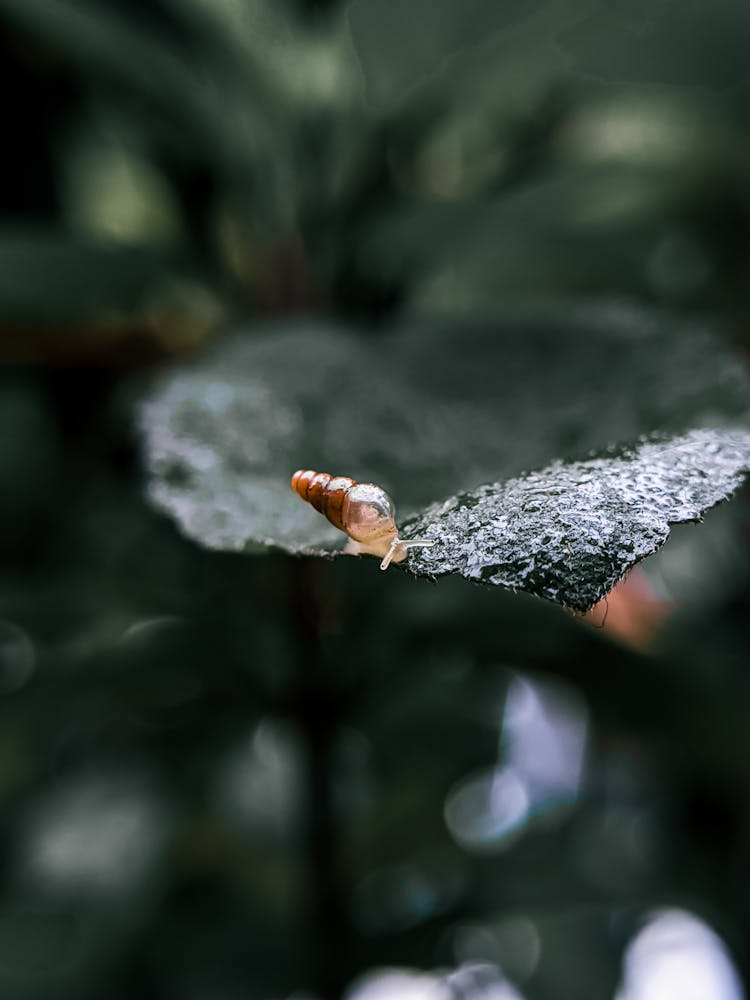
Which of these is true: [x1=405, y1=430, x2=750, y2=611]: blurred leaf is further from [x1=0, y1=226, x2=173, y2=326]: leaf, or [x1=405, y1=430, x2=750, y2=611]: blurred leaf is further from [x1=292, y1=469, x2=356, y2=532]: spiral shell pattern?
[x1=0, y1=226, x2=173, y2=326]: leaf

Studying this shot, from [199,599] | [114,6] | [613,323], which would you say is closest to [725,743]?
[613,323]

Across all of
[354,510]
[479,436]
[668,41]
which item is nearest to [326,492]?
[354,510]

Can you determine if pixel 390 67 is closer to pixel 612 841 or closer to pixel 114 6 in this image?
pixel 114 6

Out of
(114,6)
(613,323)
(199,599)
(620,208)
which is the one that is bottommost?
(199,599)

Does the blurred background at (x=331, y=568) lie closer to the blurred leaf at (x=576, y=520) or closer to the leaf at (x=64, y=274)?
the leaf at (x=64, y=274)

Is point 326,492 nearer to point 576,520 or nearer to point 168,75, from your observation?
point 576,520

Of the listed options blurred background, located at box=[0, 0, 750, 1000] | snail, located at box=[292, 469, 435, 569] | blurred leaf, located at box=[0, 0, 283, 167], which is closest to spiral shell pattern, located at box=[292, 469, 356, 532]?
snail, located at box=[292, 469, 435, 569]

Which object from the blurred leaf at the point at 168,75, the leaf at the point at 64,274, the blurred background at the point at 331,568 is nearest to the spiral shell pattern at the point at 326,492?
the blurred background at the point at 331,568
